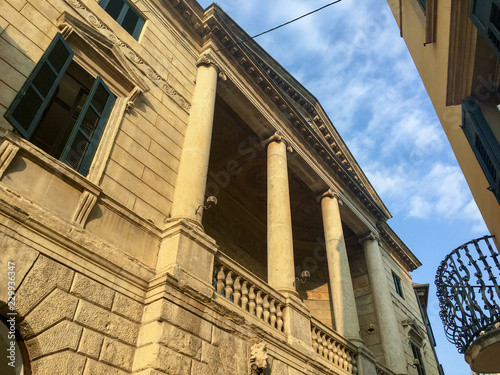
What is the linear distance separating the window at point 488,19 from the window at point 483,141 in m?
1.26

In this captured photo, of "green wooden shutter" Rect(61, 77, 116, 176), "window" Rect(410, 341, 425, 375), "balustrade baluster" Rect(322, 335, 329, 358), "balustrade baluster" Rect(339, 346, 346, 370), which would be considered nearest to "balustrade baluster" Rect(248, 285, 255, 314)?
"balustrade baluster" Rect(322, 335, 329, 358)

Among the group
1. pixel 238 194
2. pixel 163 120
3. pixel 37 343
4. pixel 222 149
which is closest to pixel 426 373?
pixel 238 194

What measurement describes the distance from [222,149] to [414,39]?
285 inches

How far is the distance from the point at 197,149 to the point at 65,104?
2.63m

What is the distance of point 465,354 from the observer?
283 inches

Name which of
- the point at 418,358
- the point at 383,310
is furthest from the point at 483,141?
the point at 418,358

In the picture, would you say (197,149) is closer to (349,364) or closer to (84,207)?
(84,207)

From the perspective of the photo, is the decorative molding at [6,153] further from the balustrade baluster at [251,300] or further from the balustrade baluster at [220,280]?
the balustrade baluster at [251,300]

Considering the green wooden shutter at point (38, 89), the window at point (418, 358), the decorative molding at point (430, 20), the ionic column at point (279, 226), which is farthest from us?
the window at point (418, 358)

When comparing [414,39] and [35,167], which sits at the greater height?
[414,39]

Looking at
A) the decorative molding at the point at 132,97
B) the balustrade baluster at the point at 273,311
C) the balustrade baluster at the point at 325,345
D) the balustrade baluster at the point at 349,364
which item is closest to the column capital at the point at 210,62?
the decorative molding at the point at 132,97

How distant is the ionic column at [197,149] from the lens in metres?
7.81

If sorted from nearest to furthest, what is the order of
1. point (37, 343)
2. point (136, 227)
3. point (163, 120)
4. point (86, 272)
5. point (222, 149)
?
point (37, 343) < point (86, 272) < point (136, 227) < point (163, 120) < point (222, 149)

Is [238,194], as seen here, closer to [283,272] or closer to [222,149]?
[222,149]
